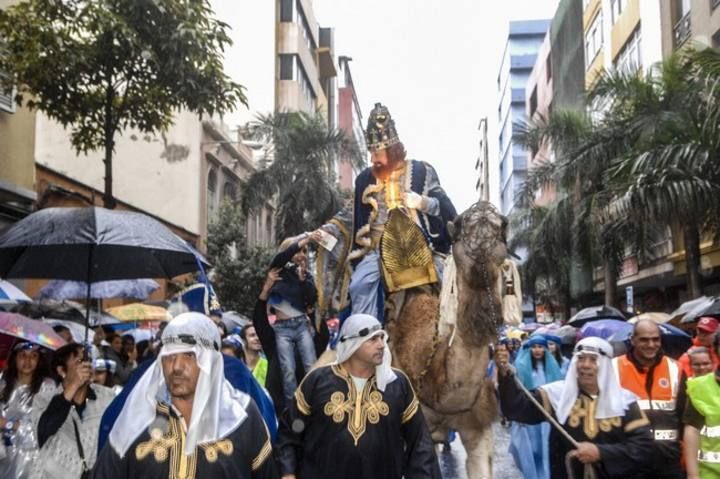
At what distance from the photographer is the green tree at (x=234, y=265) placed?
102 ft

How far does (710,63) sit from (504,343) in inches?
393

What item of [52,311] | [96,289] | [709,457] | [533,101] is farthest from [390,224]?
[533,101]

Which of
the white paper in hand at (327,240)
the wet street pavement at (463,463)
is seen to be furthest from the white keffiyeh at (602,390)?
the wet street pavement at (463,463)

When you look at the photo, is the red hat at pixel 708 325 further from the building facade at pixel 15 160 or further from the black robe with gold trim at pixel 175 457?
the building facade at pixel 15 160

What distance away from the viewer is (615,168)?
2061 cm

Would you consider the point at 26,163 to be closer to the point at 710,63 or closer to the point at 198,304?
the point at 198,304

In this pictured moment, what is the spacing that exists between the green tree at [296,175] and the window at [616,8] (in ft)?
42.6

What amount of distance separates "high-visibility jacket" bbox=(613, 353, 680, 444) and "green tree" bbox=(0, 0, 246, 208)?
9052mm

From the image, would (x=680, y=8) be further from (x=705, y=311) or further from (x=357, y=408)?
(x=357, y=408)

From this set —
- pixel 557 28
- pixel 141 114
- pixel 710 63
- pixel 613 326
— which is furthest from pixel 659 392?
pixel 557 28

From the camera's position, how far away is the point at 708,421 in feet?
19.0

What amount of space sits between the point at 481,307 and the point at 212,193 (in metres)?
32.5

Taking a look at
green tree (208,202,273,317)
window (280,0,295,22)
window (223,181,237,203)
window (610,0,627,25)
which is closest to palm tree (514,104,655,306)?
window (610,0,627,25)

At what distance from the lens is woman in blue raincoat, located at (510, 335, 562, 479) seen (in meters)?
10.1
